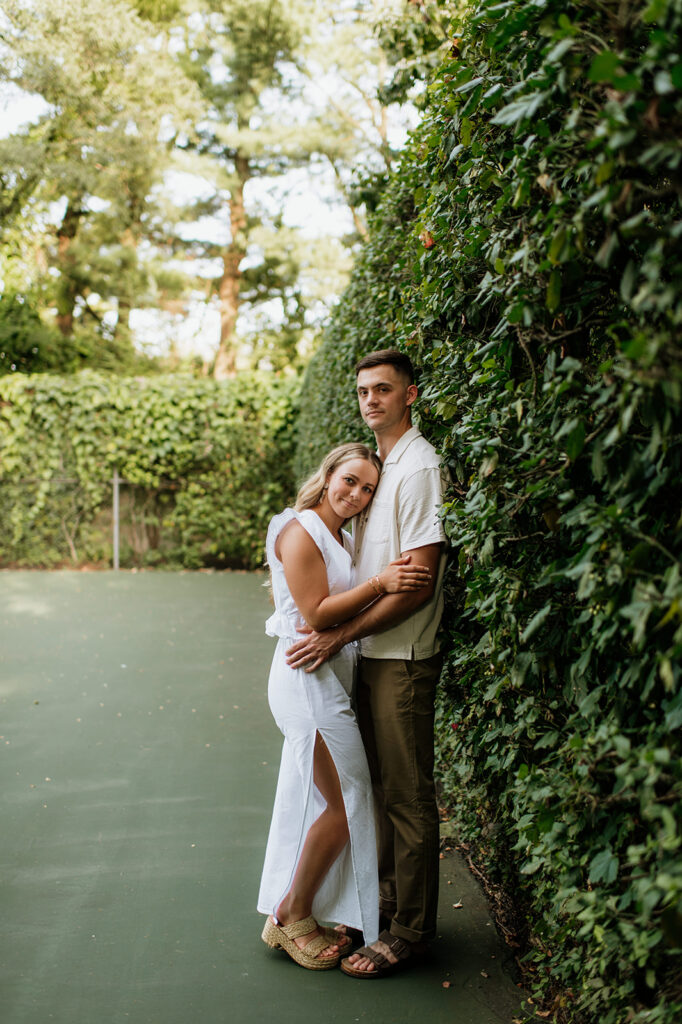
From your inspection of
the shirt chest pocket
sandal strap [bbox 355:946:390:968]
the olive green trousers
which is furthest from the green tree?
sandal strap [bbox 355:946:390:968]

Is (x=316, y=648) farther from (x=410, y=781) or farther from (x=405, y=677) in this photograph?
(x=410, y=781)

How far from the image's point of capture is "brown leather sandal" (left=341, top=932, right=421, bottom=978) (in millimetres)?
3174

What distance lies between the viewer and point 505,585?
2.42m

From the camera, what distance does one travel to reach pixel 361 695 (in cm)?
348

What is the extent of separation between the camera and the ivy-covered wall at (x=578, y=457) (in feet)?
5.31

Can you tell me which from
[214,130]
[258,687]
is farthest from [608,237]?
[214,130]

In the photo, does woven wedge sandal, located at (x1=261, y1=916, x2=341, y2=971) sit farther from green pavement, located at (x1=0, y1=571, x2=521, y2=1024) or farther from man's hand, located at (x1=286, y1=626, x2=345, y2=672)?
A: man's hand, located at (x1=286, y1=626, x2=345, y2=672)

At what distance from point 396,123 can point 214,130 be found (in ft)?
16.7

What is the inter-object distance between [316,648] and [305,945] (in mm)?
1127

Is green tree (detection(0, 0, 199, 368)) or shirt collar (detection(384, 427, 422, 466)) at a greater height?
green tree (detection(0, 0, 199, 368))

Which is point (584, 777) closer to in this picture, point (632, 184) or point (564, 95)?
point (632, 184)

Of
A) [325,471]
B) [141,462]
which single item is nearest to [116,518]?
[141,462]

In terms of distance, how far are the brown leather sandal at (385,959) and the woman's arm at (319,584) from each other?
1.18 meters

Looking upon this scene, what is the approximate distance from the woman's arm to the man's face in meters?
0.54
